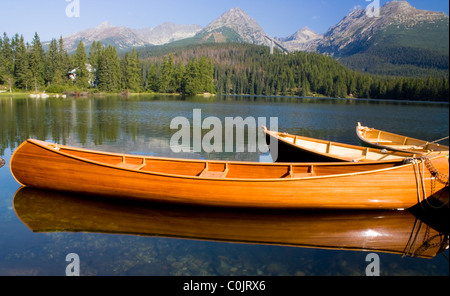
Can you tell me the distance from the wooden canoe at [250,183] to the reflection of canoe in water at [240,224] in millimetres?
417

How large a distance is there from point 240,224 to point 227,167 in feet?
7.49

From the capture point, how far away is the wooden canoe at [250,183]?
975 centimetres

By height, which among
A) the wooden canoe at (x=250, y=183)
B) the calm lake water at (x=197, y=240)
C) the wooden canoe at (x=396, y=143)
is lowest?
the calm lake water at (x=197, y=240)

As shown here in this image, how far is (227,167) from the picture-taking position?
11.2 metres

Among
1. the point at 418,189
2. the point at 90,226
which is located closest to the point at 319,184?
the point at 418,189

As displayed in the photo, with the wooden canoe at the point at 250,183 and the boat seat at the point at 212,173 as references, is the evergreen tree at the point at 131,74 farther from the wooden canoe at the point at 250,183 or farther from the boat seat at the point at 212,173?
the boat seat at the point at 212,173

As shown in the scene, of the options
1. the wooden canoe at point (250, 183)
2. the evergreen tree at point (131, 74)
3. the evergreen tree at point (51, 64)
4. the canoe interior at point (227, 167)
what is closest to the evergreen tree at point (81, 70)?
the evergreen tree at point (51, 64)

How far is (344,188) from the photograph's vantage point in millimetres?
9781

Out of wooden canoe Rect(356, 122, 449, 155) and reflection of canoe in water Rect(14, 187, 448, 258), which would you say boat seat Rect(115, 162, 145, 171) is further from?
wooden canoe Rect(356, 122, 449, 155)

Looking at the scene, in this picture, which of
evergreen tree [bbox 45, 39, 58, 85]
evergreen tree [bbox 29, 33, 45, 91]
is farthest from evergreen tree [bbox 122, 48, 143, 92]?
evergreen tree [bbox 29, 33, 45, 91]

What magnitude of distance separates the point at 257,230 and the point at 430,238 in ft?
16.2

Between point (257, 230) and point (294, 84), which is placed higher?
point (294, 84)

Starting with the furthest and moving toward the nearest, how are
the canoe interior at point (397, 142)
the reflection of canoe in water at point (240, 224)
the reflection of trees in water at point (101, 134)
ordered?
the reflection of trees in water at point (101, 134)
the canoe interior at point (397, 142)
the reflection of canoe in water at point (240, 224)
